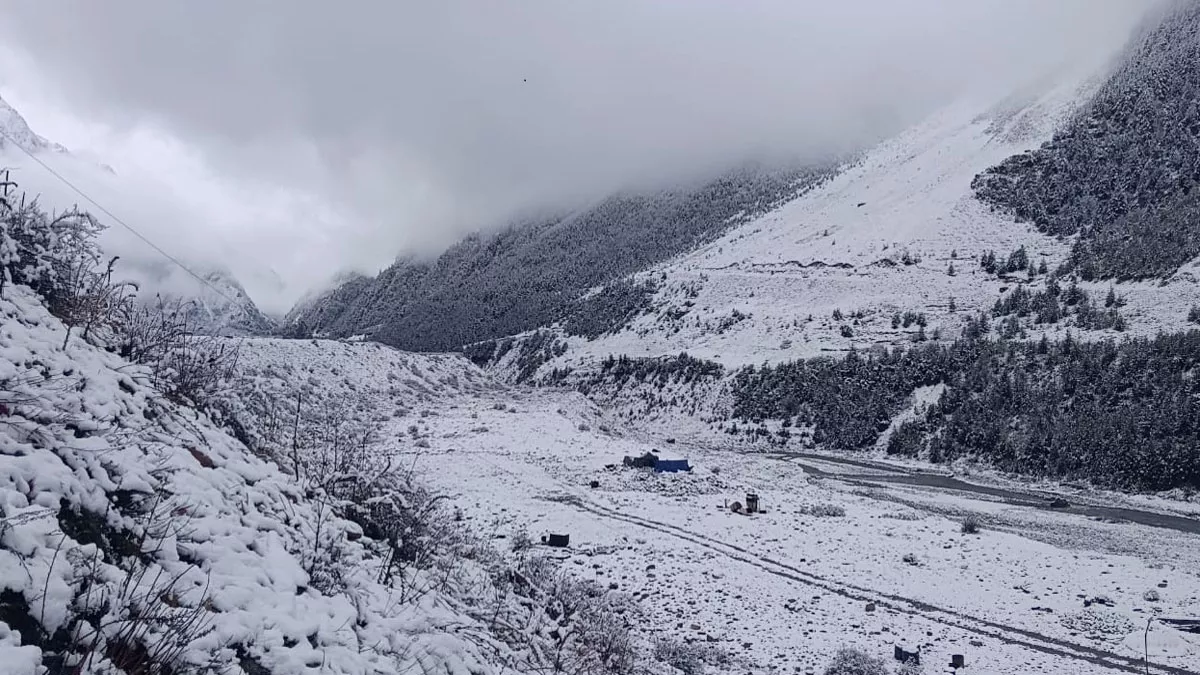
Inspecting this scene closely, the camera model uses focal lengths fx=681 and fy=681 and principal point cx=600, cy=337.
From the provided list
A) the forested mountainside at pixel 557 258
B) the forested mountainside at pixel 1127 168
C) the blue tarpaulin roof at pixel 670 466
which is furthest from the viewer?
the forested mountainside at pixel 557 258

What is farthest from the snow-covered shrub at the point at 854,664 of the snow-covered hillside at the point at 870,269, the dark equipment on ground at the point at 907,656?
the snow-covered hillside at the point at 870,269

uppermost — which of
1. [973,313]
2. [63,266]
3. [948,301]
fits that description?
[948,301]

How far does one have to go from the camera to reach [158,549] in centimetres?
421

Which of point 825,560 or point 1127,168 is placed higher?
point 1127,168

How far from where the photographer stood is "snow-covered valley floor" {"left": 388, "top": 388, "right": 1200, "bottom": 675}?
1199 centimetres

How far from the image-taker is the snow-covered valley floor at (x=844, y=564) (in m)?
12.0

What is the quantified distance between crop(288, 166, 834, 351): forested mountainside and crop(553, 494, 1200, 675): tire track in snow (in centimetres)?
7837

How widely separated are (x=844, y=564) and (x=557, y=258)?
393 ft

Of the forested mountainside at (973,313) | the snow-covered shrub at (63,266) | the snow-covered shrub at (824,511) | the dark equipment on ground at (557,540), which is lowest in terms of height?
the dark equipment on ground at (557,540)

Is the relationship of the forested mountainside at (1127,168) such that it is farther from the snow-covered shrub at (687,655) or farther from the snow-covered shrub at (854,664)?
the snow-covered shrub at (687,655)

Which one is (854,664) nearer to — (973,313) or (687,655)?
(687,655)

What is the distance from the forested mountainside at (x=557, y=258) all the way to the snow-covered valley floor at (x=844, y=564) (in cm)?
7159

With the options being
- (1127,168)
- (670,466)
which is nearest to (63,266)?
(670,466)

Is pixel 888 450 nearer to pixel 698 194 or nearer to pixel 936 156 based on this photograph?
pixel 936 156
